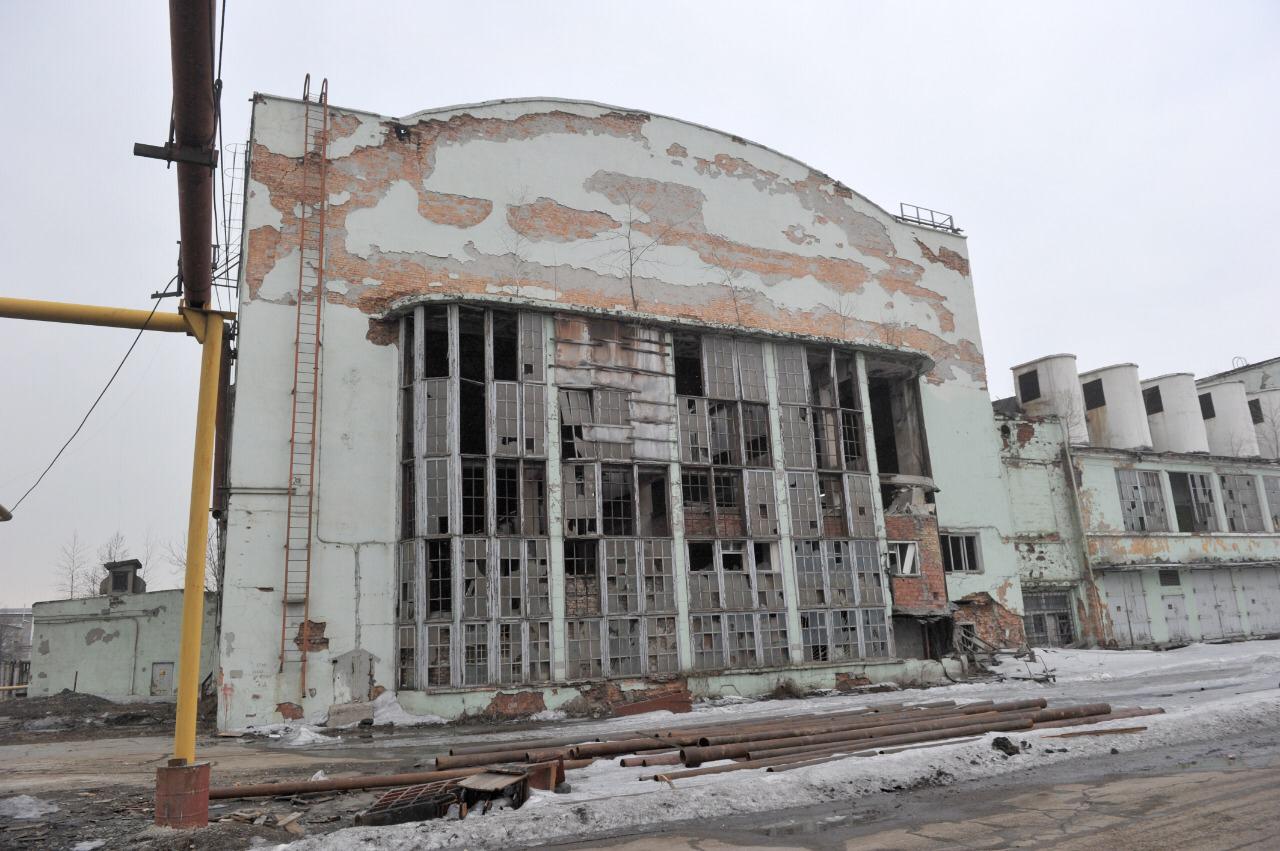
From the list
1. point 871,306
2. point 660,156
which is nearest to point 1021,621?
point 871,306

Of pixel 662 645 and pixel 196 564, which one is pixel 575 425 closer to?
pixel 662 645

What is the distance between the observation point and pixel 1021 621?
2208 cm

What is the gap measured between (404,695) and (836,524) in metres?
10.2

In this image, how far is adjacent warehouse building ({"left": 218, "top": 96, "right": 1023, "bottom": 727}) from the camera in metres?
15.0

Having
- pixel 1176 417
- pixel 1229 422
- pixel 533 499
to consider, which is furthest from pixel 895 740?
pixel 1229 422

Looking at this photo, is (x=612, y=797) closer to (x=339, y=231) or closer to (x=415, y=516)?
(x=415, y=516)

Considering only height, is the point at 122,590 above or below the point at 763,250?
below

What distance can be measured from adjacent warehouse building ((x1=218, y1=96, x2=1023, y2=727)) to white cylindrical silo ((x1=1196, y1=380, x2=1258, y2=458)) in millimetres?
16660

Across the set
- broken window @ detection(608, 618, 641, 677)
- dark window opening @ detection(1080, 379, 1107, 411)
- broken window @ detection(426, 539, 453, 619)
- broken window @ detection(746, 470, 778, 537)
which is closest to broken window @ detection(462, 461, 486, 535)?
broken window @ detection(426, 539, 453, 619)

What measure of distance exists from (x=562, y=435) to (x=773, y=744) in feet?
29.7

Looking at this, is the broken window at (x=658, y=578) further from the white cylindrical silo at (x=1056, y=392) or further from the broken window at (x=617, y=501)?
the white cylindrical silo at (x=1056, y=392)

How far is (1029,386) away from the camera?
97.1ft

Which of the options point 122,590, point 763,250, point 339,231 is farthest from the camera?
point 122,590

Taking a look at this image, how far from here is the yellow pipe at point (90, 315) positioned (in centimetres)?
679
